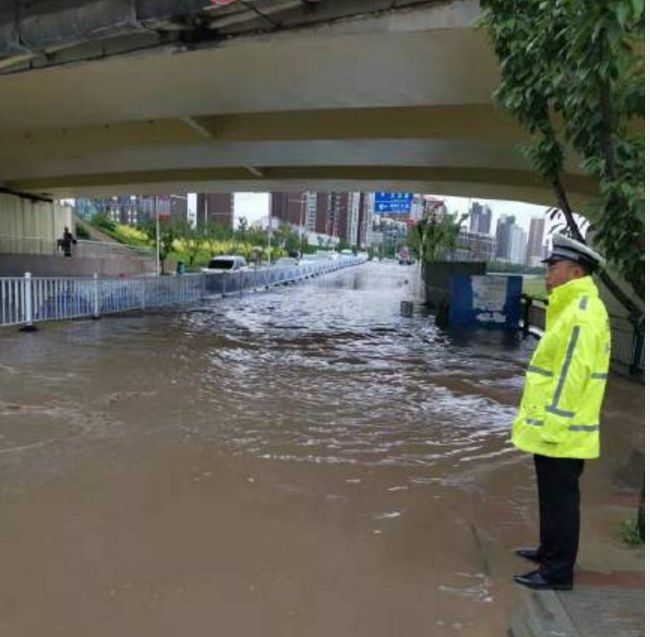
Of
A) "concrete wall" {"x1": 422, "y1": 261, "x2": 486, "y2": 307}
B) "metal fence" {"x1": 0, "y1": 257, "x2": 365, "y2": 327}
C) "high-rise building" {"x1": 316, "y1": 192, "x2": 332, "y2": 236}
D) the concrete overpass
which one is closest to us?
the concrete overpass

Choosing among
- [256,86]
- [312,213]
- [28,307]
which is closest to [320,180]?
[256,86]

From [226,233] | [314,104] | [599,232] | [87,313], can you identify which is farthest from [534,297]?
[226,233]

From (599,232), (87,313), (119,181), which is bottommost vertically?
(87,313)

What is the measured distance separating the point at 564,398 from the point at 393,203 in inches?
1214

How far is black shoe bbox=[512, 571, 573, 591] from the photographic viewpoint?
11.9 feet

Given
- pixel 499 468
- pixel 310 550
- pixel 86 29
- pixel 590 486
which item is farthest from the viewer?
pixel 86 29

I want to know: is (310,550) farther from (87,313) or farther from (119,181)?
(119,181)

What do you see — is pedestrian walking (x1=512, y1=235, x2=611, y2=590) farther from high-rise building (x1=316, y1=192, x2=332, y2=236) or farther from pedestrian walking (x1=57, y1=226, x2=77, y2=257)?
high-rise building (x1=316, y1=192, x2=332, y2=236)

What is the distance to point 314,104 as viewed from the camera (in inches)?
469

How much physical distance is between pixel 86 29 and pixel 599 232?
25.2 feet

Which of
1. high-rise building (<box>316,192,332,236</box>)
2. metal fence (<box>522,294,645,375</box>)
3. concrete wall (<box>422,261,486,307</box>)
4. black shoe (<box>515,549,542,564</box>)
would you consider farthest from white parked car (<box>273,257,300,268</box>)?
high-rise building (<box>316,192,332,236</box>)

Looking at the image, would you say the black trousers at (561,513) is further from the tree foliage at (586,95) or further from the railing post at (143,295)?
the railing post at (143,295)

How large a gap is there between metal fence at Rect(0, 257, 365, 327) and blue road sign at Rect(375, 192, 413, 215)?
928cm

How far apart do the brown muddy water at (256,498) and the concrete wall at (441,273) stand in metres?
12.9
